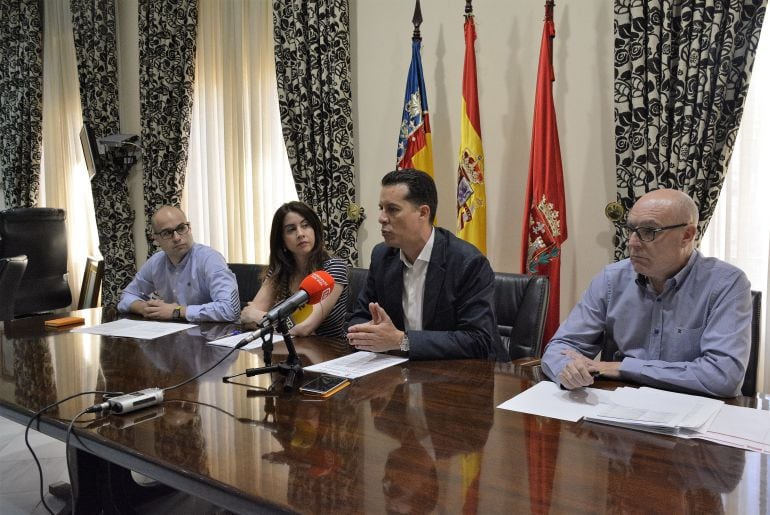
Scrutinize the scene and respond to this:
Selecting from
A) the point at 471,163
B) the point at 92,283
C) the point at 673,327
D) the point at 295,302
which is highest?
the point at 471,163

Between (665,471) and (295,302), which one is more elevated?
(295,302)

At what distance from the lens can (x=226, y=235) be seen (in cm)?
477

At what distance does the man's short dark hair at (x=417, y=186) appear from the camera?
217 centimetres

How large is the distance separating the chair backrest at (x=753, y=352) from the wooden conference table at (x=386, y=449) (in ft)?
1.15

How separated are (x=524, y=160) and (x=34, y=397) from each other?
2661 millimetres

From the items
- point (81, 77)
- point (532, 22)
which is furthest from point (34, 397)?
point (81, 77)

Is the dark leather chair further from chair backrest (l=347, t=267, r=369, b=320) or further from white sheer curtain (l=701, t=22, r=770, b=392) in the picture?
white sheer curtain (l=701, t=22, r=770, b=392)

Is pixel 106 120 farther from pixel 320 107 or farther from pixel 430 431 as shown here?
pixel 430 431

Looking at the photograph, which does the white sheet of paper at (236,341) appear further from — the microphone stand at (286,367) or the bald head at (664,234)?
the bald head at (664,234)

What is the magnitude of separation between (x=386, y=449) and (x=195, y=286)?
2.06 m

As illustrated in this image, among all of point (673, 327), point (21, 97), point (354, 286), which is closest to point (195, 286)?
point (354, 286)

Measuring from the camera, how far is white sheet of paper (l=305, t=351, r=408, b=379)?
5.84 feet

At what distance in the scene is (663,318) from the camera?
181 cm

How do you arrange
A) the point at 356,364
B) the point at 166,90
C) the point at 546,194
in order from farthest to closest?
the point at 166,90 < the point at 546,194 < the point at 356,364
